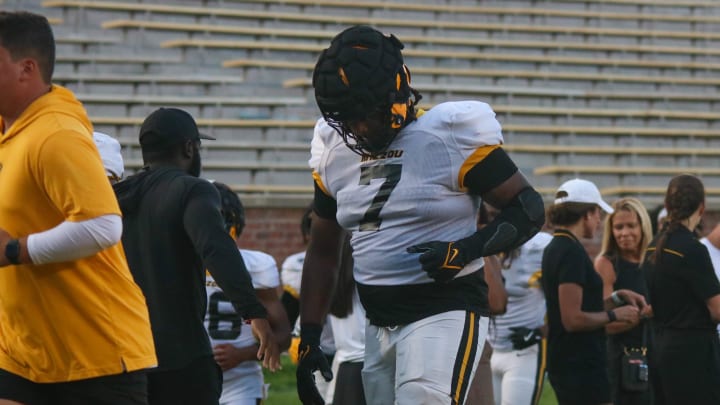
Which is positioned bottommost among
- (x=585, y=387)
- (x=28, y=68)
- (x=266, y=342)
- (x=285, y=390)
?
(x=285, y=390)

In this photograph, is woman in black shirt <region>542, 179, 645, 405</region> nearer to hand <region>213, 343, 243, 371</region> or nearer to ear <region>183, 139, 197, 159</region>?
hand <region>213, 343, 243, 371</region>

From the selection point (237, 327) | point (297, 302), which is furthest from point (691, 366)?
point (237, 327)

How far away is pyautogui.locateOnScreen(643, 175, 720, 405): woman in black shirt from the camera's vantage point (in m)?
6.12

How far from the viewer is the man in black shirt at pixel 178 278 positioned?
4.16m

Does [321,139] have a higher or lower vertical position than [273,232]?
higher

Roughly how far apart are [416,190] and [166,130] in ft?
3.39

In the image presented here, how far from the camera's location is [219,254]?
4074mm

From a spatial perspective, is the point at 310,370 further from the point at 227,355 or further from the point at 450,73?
the point at 450,73

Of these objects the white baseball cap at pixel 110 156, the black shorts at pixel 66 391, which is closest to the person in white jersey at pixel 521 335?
the white baseball cap at pixel 110 156

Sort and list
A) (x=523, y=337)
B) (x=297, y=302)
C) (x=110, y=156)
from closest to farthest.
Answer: (x=110, y=156)
(x=297, y=302)
(x=523, y=337)

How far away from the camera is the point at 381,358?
13.5 ft

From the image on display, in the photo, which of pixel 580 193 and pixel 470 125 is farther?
pixel 580 193

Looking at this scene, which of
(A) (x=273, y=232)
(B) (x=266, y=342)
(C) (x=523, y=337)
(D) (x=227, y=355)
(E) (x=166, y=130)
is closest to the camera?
(B) (x=266, y=342)

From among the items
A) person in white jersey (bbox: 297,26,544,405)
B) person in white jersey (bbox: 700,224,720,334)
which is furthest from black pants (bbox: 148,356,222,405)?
person in white jersey (bbox: 700,224,720,334)
